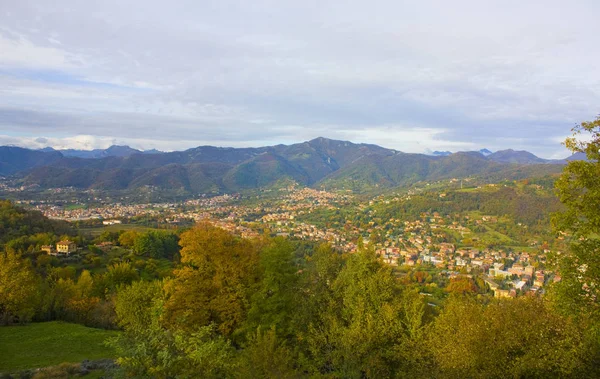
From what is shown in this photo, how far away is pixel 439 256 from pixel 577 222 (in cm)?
7225

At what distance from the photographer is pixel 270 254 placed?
15.9 m

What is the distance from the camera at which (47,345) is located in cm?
1564

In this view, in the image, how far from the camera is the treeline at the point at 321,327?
884 centimetres

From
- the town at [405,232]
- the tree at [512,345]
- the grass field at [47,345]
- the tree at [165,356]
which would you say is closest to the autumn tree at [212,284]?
the grass field at [47,345]

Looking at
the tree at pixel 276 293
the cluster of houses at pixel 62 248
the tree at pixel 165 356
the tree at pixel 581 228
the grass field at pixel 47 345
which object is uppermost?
the tree at pixel 581 228

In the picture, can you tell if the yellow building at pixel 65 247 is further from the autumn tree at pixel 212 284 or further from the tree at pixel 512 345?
the tree at pixel 512 345

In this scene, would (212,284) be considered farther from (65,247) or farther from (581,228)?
(65,247)

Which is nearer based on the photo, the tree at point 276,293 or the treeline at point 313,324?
the treeline at point 313,324

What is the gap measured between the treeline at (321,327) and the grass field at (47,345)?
7.20ft

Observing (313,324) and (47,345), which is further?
(47,345)

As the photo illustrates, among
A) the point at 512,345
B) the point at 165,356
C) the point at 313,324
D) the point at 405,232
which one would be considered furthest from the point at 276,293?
the point at 405,232

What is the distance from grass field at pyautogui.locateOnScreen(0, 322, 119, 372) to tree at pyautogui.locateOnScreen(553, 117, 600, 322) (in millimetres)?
16727

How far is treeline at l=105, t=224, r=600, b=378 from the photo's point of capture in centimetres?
884

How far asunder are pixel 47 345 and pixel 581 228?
68.0 ft
